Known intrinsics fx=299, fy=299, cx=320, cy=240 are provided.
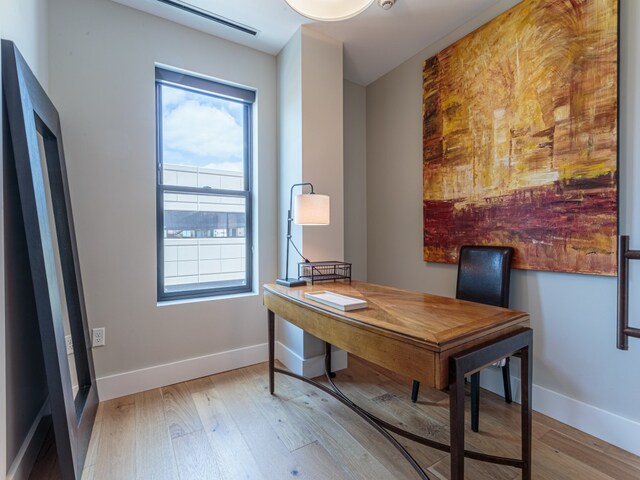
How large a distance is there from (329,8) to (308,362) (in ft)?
7.55

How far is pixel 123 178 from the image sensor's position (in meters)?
2.12

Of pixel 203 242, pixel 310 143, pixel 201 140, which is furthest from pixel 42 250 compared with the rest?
pixel 310 143

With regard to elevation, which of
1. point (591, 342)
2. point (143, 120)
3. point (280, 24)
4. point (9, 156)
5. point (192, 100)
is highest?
point (280, 24)

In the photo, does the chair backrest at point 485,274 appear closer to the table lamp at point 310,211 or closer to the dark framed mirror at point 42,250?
the table lamp at point 310,211

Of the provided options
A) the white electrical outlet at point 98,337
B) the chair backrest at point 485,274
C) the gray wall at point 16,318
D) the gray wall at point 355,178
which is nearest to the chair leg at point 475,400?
the chair backrest at point 485,274

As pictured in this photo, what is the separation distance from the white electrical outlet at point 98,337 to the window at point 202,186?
1.41ft

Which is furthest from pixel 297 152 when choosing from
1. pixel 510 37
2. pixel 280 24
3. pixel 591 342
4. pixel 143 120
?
pixel 591 342

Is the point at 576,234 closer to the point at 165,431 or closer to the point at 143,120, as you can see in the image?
the point at 165,431

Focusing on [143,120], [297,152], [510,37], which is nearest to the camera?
[510,37]

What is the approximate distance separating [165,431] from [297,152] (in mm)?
2081

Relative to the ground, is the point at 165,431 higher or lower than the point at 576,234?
lower

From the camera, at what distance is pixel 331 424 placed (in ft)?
5.88

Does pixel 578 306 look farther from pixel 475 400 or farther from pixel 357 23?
pixel 357 23

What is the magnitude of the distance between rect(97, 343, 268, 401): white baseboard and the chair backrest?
5.76 feet
